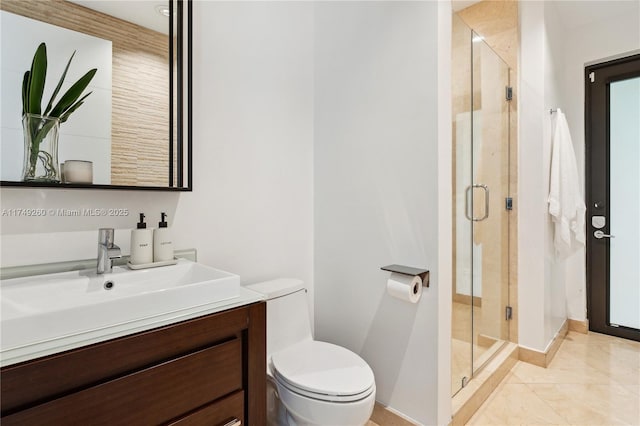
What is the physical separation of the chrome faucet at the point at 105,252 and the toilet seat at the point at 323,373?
2.63 feet

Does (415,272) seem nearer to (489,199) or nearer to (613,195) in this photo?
(489,199)

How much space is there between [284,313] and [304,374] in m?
0.33

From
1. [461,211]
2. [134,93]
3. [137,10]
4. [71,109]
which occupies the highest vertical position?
[137,10]

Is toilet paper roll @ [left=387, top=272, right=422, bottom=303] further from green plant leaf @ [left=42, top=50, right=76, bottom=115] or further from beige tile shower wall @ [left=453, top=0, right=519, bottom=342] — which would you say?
green plant leaf @ [left=42, top=50, right=76, bottom=115]

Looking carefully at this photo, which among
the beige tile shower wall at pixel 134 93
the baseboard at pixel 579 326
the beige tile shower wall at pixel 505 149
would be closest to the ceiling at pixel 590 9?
the beige tile shower wall at pixel 505 149

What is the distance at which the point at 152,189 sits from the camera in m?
1.35

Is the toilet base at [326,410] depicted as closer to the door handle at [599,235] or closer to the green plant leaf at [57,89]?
the green plant leaf at [57,89]

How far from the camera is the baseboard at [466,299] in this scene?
1704 mm

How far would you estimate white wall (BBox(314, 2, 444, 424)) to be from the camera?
1.49 meters

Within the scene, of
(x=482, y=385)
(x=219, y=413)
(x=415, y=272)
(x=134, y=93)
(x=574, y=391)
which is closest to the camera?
(x=219, y=413)

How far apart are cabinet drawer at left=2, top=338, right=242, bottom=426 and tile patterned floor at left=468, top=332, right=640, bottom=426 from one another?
1431 mm

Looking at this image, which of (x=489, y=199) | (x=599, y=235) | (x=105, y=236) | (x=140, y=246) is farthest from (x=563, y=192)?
(x=105, y=236)

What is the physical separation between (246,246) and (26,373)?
3.52ft

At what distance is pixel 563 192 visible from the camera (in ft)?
7.59
